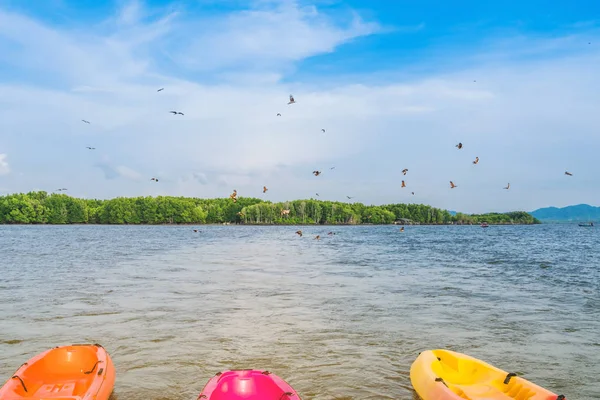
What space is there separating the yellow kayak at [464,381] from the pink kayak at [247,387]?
2.47 m

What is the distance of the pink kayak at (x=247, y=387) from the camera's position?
7223 millimetres

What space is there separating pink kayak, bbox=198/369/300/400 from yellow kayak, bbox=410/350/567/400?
247 cm

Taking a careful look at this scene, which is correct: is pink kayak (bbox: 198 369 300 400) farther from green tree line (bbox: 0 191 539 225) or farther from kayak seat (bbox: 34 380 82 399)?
green tree line (bbox: 0 191 539 225)

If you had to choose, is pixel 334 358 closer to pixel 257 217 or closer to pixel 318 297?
pixel 318 297

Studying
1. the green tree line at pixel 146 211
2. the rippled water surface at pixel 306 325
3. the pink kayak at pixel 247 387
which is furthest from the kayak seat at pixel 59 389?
the green tree line at pixel 146 211

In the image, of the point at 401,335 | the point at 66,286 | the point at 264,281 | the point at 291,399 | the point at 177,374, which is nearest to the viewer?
the point at 291,399

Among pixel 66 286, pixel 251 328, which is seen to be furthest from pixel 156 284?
pixel 251 328

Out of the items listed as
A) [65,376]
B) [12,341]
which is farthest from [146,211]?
[65,376]

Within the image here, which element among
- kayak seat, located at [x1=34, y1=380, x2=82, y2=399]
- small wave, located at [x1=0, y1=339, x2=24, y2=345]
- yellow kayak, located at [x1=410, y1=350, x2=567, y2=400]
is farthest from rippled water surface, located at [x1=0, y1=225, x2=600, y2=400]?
kayak seat, located at [x1=34, y1=380, x2=82, y2=399]

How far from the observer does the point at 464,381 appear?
875cm

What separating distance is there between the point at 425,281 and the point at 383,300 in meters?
6.71

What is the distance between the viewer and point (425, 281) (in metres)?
24.2

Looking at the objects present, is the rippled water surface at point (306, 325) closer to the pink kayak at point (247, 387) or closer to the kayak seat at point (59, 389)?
the kayak seat at point (59, 389)

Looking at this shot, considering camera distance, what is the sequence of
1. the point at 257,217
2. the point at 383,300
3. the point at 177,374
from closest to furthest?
the point at 177,374 < the point at 383,300 < the point at 257,217
